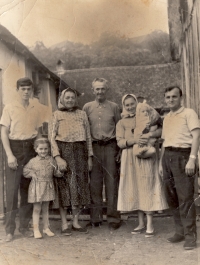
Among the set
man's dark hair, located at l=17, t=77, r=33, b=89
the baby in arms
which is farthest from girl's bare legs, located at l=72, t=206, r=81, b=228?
man's dark hair, located at l=17, t=77, r=33, b=89

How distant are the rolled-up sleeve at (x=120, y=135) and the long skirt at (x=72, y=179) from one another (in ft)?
0.94

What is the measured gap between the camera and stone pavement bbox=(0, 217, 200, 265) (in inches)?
89.8

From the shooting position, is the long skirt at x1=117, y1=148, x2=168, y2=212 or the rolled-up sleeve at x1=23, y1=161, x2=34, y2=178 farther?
the rolled-up sleeve at x1=23, y1=161, x2=34, y2=178

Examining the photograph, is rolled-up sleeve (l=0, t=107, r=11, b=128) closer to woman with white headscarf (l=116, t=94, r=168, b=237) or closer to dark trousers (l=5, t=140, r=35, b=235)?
dark trousers (l=5, t=140, r=35, b=235)

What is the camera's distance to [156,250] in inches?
91.7

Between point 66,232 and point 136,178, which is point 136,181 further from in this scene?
point 66,232

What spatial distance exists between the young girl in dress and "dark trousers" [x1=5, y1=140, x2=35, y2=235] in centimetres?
4

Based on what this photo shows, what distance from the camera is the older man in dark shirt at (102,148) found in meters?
2.65

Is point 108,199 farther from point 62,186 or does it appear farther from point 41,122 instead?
point 41,122

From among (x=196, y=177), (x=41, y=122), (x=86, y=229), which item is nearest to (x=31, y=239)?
(x=86, y=229)

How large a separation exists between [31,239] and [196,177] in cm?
129

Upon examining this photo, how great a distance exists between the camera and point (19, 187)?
261 centimetres

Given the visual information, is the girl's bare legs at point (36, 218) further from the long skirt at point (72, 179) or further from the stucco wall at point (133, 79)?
the stucco wall at point (133, 79)

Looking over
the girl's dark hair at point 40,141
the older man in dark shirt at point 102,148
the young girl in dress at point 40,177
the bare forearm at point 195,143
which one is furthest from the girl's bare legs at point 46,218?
the bare forearm at point 195,143
